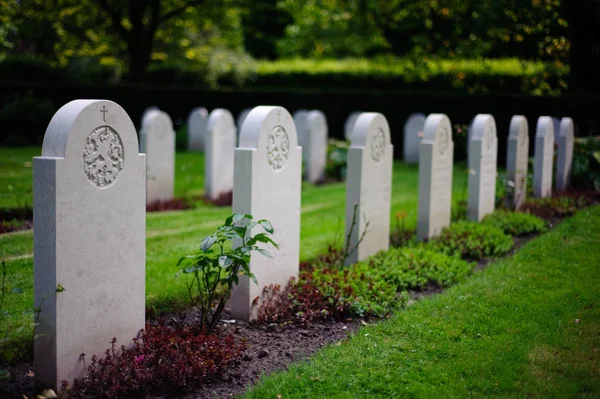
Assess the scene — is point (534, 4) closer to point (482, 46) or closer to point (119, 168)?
point (482, 46)

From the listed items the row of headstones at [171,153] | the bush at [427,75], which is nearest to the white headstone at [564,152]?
the bush at [427,75]

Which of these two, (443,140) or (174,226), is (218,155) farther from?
(443,140)

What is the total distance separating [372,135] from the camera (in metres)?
7.66

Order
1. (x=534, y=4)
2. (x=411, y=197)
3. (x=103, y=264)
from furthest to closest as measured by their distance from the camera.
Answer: (x=534, y=4)
(x=411, y=197)
(x=103, y=264)

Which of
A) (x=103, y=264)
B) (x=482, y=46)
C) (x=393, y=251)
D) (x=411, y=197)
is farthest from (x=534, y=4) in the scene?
(x=103, y=264)

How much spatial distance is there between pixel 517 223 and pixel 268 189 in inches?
193

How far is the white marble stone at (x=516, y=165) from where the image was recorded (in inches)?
424

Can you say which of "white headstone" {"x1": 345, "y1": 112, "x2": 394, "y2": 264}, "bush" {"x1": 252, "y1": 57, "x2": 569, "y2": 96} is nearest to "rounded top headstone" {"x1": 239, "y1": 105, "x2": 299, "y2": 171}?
"white headstone" {"x1": 345, "y1": 112, "x2": 394, "y2": 264}

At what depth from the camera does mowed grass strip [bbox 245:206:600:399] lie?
4.20 m

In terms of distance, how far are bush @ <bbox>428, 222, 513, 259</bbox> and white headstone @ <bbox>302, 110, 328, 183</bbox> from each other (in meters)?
6.32

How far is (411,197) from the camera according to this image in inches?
487

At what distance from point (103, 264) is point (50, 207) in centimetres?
62

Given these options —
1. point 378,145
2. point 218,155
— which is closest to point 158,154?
point 218,155

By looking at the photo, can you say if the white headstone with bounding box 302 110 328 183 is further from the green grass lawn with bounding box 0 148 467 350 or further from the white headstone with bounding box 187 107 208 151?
the white headstone with bounding box 187 107 208 151
